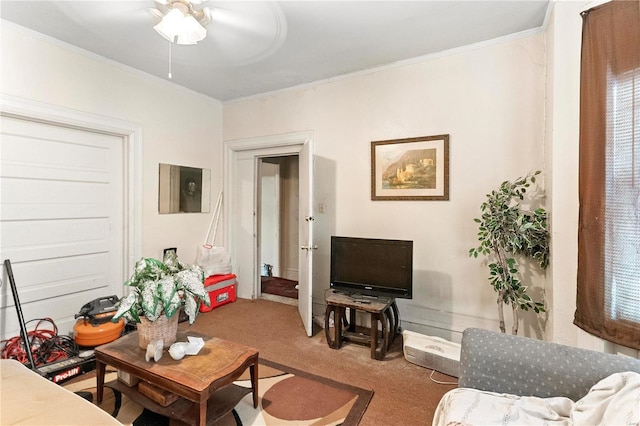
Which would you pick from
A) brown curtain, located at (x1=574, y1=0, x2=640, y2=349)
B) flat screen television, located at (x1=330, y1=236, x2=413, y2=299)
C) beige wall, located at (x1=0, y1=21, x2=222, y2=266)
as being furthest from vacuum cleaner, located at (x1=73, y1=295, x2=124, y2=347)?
brown curtain, located at (x1=574, y1=0, x2=640, y2=349)

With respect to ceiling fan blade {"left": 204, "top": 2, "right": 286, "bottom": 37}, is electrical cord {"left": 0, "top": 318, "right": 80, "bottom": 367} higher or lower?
lower

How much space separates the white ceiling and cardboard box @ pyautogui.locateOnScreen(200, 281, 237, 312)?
260 centimetres

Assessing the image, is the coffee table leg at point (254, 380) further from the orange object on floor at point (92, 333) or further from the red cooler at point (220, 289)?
the red cooler at point (220, 289)

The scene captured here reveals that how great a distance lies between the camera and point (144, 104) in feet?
11.1

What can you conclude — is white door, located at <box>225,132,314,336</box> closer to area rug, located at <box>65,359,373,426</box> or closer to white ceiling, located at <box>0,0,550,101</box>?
white ceiling, located at <box>0,0,550,101</box>

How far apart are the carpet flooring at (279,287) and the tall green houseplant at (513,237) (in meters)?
2.69

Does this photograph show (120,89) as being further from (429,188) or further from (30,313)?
(429,188)

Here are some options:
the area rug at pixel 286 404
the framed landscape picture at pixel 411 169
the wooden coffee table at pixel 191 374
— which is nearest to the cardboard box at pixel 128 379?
the wooden coffee table at pixel 191 374

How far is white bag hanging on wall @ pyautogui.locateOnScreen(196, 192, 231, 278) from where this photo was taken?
3875 millimetres

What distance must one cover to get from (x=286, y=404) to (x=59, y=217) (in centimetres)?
265

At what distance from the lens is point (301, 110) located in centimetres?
365

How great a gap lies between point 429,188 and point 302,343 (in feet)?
6.30

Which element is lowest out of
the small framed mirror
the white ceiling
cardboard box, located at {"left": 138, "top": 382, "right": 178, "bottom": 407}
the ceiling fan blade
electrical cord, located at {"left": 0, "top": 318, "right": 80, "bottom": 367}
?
electrical cord, located at {"left": 0, "top": 318, "right": 80, "bottom": 367}

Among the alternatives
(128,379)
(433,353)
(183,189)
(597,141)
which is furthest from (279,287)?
(597,141)
